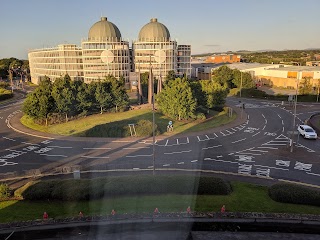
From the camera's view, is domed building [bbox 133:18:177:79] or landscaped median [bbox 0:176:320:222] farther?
domed building [bbox 133:18:177:79]

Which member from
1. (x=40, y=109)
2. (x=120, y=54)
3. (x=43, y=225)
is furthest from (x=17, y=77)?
(x=43, y=225)

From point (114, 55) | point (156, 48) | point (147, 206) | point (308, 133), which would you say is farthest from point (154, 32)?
point (147, 206)

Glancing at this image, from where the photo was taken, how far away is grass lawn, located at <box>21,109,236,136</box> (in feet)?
137

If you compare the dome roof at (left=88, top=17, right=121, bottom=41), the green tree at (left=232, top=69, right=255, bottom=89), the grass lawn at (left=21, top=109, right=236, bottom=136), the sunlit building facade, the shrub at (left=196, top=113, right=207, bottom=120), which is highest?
the dome roof at (left=88, top=17, right=121, bottom=41)

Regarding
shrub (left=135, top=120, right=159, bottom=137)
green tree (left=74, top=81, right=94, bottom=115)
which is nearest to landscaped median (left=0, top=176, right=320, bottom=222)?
shrub (left=135, top=120, right=159, bottom=137)

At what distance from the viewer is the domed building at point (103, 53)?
80.3 metres

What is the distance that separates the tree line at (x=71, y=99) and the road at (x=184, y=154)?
5.27 m

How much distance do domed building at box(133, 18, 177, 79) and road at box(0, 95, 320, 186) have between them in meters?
47.2

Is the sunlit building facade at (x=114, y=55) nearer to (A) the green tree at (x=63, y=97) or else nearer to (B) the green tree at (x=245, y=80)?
(B) the green tree at (x=245, y=80)

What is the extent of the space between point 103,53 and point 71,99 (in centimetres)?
3639

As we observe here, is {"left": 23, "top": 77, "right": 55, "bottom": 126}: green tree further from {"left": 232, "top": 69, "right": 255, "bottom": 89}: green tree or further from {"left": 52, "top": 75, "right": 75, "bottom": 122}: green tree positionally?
{"left": 232, "top": 69, "right": 255, "bottom": 89}: green tree

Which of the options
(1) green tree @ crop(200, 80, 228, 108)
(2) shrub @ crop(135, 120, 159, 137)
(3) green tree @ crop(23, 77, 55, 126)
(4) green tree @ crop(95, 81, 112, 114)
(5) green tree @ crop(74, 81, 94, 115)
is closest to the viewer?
(2) shrub @ crop(135, 120, 159, 137)

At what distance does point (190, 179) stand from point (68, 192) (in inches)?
369

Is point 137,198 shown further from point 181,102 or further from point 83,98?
point 83,98
